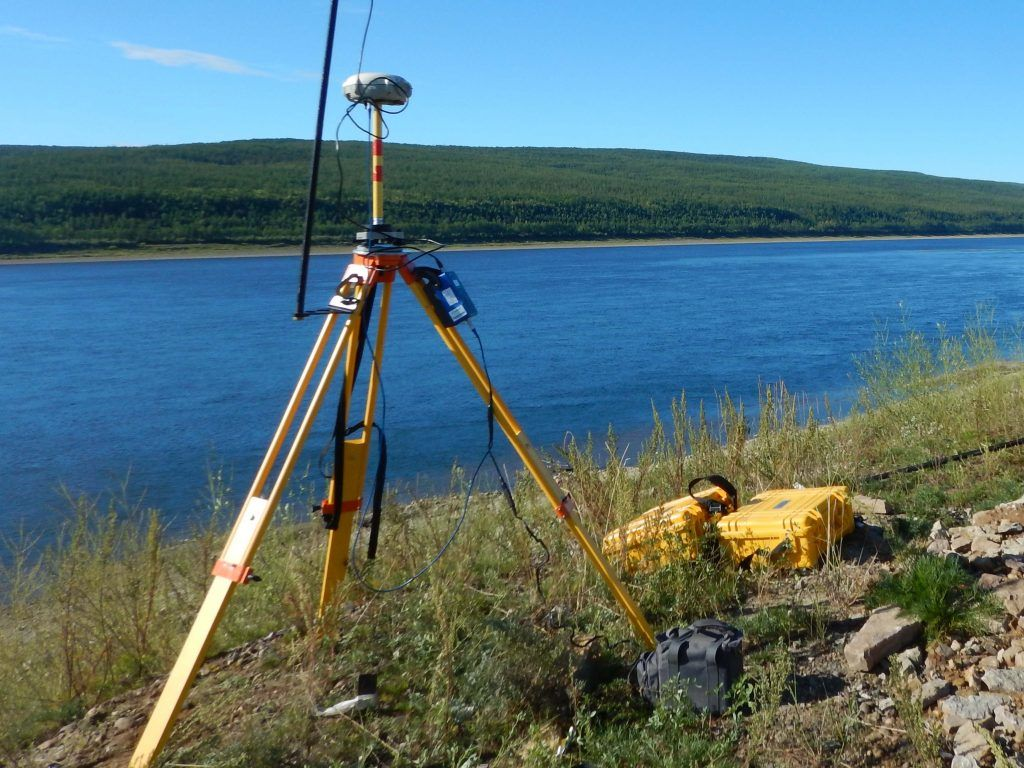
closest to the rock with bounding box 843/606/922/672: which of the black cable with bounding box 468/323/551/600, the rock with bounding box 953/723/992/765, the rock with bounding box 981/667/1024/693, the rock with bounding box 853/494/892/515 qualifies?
the rock with bounding box 981/667/1024/693

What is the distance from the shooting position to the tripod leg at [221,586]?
2.69 metres

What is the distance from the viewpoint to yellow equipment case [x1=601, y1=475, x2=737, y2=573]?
4.27 meters

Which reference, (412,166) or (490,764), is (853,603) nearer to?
(490,764)

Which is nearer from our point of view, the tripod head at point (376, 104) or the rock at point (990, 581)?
the tripod head at point (376, 104)

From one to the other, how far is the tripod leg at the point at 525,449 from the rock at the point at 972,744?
1042mm

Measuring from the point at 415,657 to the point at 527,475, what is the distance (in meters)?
2.19

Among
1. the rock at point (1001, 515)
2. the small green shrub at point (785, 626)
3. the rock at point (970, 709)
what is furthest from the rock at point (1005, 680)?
the rock at point (1001, 515)

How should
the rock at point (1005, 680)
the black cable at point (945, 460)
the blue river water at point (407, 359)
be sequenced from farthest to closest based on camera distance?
the blue river water at point (407, 359)
the black cable at point (945, 460)
the rock at point (1005, 680)

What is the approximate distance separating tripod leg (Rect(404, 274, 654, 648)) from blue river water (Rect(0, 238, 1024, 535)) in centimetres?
387

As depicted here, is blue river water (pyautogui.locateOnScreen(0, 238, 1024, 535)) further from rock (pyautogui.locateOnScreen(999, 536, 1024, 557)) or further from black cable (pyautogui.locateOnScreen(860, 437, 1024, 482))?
rock (pyautogui.locateOnScreen(999, 536, 1024, 557))

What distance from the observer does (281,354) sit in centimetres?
1883

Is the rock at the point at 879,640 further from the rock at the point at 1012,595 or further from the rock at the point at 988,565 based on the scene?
the rock at the point at 988,565

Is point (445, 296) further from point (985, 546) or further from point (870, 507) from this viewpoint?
point (870, 507)

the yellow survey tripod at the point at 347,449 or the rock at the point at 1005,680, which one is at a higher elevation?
the yellow survey tripod at the point at 347,449
